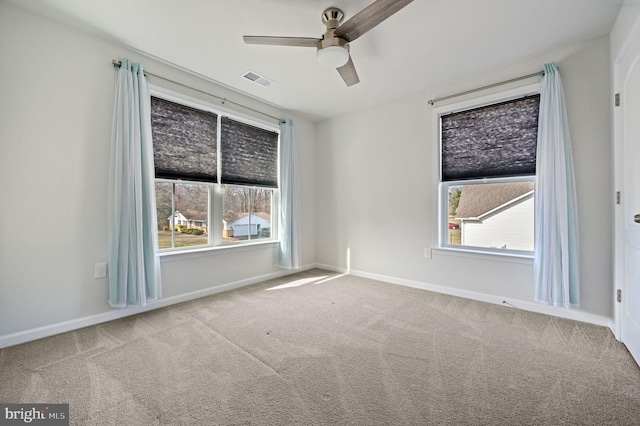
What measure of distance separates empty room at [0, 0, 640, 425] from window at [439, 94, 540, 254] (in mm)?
22

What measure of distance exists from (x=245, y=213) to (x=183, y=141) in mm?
1224

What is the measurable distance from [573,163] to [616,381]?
5.94 ft

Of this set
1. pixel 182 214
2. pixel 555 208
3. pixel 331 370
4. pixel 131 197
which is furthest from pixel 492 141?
pixel 131 197

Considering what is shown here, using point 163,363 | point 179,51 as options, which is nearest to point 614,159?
point 163,363

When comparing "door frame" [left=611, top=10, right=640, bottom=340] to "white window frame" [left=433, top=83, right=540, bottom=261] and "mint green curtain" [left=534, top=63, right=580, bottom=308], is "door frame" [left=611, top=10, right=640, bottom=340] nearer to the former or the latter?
"mint green curtain" [left=534, top=63, right=580, bottom=308]

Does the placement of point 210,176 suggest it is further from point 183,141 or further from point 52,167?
point 52,167

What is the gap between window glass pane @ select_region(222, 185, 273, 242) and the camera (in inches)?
138

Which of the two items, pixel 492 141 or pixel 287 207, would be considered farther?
pixel 287 207

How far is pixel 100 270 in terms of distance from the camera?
243cm

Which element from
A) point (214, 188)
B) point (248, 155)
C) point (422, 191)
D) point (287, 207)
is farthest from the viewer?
point (287, 207)

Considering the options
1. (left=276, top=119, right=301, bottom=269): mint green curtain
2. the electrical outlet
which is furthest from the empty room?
(left=276, top=119, right=301, bottom=269): mint green curtain

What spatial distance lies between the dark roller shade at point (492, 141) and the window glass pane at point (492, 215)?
0.61 ft

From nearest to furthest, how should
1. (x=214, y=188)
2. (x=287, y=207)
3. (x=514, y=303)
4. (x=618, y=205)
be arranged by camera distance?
(x=618, y=205) → (x=514, y=303) → (x=214, y=188) → (x=287, y=207)

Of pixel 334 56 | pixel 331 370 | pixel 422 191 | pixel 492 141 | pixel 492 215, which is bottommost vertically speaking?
pixel 331 370
